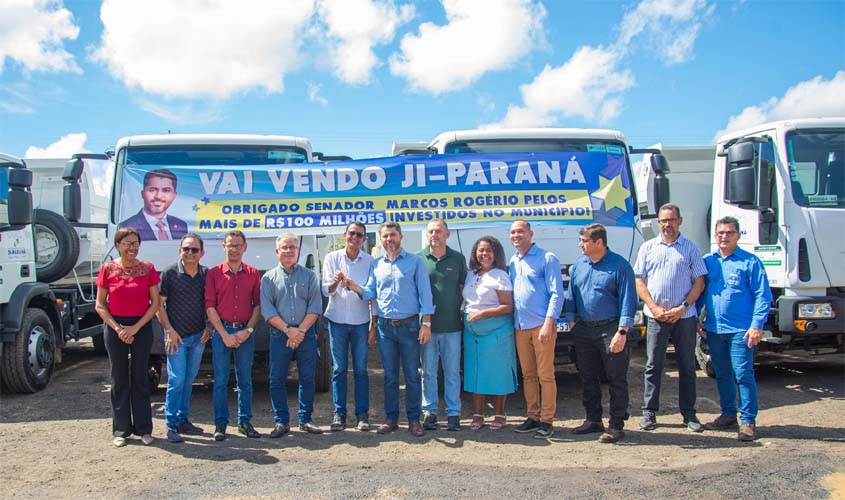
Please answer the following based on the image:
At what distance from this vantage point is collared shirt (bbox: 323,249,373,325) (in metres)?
5.27

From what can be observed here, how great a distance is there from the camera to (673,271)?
16.9ft

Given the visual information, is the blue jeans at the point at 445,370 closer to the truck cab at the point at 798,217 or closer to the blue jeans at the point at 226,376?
the blue jeans at the point at 226,376

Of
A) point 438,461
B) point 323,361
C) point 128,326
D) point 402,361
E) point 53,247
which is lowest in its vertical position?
point 438,461

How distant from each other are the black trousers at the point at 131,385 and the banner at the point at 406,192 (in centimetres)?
168

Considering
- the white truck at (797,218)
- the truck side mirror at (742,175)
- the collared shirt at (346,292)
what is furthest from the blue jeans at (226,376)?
the truck side mirror at (742,175)

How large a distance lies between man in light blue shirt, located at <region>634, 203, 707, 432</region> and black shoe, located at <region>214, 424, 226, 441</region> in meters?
3.56

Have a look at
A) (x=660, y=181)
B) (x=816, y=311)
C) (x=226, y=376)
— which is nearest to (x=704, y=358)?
(x=816, y=311)

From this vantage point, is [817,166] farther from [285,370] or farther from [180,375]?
[180,375]

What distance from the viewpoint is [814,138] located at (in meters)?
6.46

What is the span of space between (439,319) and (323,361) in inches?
73.8

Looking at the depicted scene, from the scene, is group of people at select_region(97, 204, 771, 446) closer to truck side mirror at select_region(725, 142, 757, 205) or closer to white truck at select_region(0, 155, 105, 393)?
truck side mirror at select_region(725, 142, 757, 205)

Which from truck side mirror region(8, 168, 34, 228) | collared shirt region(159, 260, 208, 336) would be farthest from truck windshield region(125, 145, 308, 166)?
collared shirt region(159, 260, 208, 336)

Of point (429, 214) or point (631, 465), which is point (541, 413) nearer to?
point (631, 465)

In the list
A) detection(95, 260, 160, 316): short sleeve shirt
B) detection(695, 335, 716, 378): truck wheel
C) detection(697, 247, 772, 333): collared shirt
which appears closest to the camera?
detection(95, 260, 160, 316): short sleeve shirt
